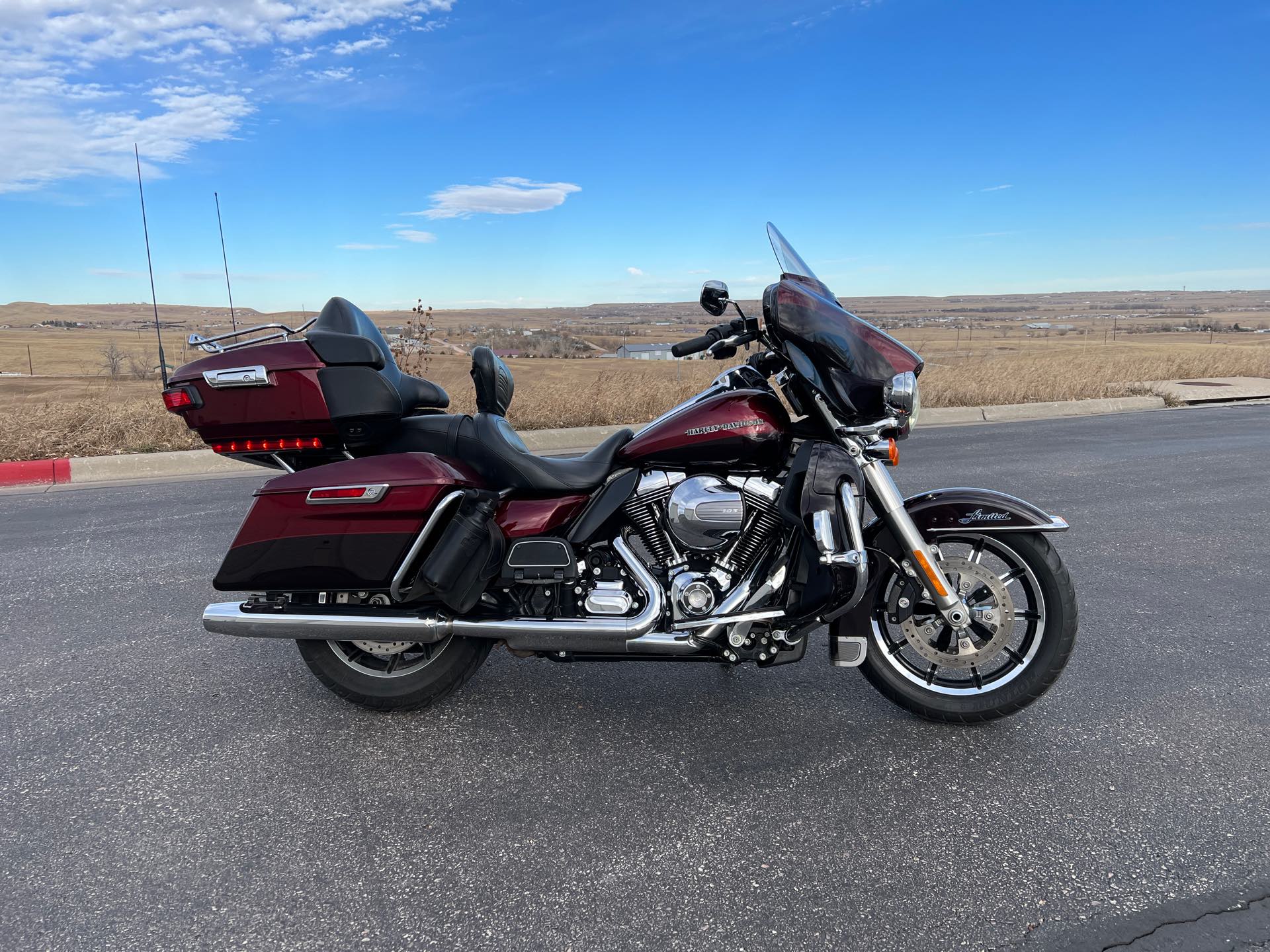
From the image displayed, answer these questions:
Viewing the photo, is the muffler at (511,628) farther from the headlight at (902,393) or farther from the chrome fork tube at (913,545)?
the headlight at (902,393)

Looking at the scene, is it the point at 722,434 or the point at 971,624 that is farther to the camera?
the point at 971,624

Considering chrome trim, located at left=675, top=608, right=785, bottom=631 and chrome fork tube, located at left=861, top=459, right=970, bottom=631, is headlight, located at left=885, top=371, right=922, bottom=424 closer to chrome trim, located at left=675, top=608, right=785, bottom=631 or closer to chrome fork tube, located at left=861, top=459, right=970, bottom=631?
chrome fork tube, located at left=861, top=459, right=970, bottom=631

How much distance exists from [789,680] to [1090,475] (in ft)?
18.2

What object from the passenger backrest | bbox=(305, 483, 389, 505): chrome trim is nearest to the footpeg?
the passenger backrest

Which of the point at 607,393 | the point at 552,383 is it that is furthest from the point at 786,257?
the point at 552,383

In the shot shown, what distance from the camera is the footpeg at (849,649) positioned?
2998 mm

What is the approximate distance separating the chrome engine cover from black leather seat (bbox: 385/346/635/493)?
0.30m

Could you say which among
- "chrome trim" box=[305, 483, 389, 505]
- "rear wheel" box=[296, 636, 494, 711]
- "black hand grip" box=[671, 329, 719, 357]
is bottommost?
"rear wheel" box=[296, 636, 494, 711]

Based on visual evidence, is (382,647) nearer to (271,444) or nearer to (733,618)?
(271,444)

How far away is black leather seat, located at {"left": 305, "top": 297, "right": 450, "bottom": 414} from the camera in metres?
3.07

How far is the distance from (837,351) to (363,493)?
1.71m

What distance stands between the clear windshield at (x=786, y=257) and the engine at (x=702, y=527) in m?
0.84

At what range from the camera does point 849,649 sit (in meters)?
3.00

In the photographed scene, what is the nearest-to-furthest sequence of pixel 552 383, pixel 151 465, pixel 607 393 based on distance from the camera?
pixel 151 465 < pixel 607 393 < pixel 552 383
